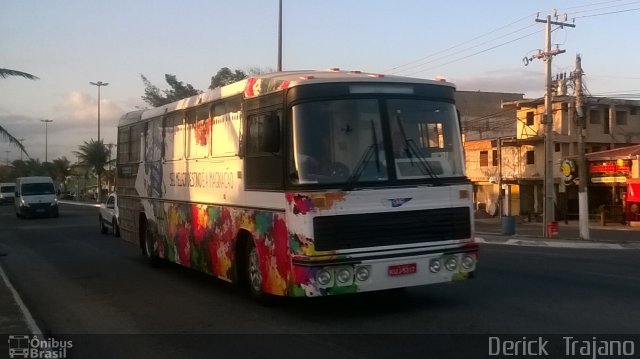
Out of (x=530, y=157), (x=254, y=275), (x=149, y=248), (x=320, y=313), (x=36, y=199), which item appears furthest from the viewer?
(x=530, y=157)

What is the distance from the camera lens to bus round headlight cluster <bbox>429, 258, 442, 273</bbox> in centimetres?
894

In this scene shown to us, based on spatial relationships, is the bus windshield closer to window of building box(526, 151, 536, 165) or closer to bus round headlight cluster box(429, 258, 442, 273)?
bus round headlight cluster box(429, 258, 442, 273)

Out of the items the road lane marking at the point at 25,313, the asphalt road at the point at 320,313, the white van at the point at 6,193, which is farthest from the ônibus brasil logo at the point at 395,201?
the white van at the point at 6,193

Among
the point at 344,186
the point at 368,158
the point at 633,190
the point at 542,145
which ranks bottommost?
the point at 633,190

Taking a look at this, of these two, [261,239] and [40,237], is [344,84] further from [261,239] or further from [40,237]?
[40,237]

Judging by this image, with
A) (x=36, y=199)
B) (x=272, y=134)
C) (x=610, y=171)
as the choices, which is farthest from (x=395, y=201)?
(x=610, y=171)

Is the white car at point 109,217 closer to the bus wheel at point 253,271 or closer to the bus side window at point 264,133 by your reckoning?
the bus wheel at point 253,271

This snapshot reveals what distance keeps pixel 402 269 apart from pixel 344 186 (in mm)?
1326

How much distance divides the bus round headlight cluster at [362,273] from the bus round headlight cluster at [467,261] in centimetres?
149

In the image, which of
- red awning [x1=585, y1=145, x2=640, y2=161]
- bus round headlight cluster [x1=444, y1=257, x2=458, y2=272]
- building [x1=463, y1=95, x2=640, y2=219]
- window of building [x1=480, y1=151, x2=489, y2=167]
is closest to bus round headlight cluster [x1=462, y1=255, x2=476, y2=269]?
bus round headlight cluster [x1=444, y1=257, x2=458, y2=272]

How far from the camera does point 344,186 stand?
8.44m

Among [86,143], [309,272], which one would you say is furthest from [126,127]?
[86,143]

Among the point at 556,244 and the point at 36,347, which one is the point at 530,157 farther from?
the point at 36,347

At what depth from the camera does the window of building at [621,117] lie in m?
46.8
